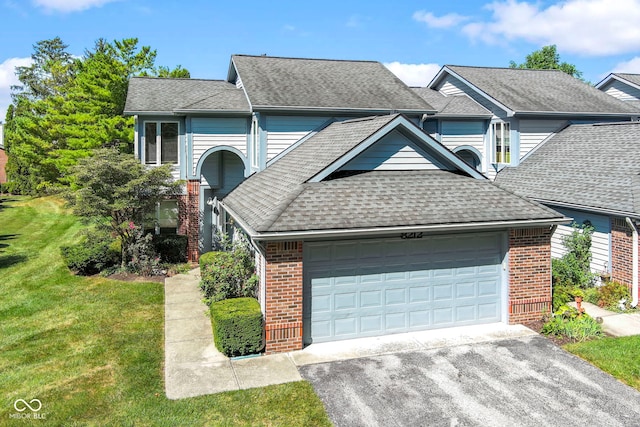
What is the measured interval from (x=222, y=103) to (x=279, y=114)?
254 cm

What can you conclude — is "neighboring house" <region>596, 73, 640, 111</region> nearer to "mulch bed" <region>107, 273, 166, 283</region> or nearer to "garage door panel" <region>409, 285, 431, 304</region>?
"garage door panel" <region>409, 285, 431, 304</region>

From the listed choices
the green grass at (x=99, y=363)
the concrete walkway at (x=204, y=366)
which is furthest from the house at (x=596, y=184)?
the green grass at (x=99, y=363)

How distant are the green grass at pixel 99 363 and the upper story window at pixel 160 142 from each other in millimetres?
5326

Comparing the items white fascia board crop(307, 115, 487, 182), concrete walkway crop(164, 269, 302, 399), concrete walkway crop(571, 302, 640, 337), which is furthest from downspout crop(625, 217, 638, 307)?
concrete walkway crop(164, 269, 302, 399)

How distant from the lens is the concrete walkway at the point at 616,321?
38.5 ft

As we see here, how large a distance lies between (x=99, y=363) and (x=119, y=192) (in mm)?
8171

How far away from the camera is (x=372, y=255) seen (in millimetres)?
11430

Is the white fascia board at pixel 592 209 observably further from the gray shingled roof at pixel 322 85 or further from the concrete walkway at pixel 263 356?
the gray shingled roof at pixel 322 85

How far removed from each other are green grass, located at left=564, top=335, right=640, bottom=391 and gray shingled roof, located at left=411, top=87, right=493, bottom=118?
12668 millimetres

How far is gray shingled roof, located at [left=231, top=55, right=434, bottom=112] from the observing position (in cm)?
1883


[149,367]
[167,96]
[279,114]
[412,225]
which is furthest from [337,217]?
[167,96]

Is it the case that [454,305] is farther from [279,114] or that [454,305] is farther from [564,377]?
[279,114]

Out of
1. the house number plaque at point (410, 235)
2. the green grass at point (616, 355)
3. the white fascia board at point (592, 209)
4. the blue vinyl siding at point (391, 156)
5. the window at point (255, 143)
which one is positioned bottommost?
the green grass at point (616, 355)

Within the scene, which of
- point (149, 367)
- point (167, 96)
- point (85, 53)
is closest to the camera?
point (149, 367)
